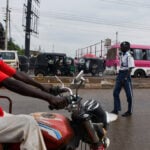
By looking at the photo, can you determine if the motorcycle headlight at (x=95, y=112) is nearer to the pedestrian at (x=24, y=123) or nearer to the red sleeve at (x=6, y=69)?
the pedestrian at (x=24, y=123)

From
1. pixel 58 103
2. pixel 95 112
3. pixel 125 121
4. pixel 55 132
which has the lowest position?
pixel 125 121

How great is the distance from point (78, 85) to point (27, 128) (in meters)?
0.53

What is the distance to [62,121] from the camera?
362 centimetres

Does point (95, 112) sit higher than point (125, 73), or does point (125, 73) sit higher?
point (125, 73)

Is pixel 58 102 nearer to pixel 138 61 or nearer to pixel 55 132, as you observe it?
pixel 55 132

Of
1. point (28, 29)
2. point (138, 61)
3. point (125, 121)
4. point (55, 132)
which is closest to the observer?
point (55, 132)

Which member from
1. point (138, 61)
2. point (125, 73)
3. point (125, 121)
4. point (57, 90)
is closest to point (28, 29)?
point (138, 61)

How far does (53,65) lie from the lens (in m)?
31.3

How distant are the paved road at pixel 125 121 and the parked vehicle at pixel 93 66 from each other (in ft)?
61.5

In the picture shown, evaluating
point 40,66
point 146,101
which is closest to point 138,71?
point 40,66

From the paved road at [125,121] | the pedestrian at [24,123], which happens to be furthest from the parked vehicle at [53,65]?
the pedestrian at [24,123]

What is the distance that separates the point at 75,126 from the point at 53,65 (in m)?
27.7

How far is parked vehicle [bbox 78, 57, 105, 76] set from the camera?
113 ft

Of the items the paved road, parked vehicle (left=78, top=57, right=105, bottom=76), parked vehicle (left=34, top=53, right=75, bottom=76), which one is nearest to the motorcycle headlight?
the paved road
